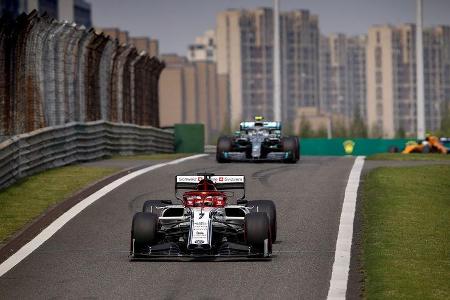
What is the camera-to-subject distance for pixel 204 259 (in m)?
16.1

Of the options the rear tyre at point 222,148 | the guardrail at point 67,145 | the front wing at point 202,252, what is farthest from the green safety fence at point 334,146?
the front wing at point 202,252

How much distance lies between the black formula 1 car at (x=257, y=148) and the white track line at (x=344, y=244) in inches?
276

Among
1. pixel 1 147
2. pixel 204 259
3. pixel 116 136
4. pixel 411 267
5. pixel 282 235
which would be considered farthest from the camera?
Result: pixel 116 136

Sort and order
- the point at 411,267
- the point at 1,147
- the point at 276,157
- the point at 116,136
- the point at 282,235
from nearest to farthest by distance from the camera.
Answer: the point at 411,267 → the point at 282,235 → the point at 1,147 → the point at 276,157 → the point at 116,136

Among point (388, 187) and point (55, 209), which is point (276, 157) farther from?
point (55, 209)

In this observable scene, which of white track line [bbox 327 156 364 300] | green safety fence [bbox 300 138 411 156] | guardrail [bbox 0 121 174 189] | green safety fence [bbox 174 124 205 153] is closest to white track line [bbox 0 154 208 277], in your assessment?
guardrail [bbox 0 121 174 189]

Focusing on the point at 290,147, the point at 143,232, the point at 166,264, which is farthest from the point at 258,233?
the point at 290,147

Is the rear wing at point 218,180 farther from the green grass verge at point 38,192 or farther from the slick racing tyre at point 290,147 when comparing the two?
the slick racing tyre at point 290,147

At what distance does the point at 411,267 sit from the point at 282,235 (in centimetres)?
383

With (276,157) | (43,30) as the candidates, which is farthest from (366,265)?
(276,157)

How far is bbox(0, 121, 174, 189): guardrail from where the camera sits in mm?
25297

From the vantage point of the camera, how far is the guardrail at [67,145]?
25297mm

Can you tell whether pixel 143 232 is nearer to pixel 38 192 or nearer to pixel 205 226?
pixel 205 226

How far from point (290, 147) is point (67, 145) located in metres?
6.11
